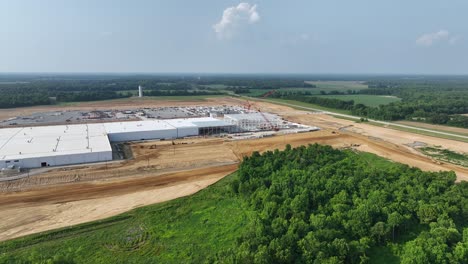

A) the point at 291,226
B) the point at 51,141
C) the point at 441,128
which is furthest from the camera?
the point at 441,128

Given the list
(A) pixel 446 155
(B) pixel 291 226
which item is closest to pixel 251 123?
(A) pixel 446 155

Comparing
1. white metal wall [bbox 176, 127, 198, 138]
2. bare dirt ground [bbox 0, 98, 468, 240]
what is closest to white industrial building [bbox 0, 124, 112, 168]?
bare dirt ground [bbox 0, 98, 468, 240]

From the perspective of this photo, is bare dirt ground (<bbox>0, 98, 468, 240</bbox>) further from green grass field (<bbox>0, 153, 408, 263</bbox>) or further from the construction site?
the construction site

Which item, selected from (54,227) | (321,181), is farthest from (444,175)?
(54,227)

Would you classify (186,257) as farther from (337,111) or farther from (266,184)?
(337,111)

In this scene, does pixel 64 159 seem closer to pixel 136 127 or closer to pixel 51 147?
pixel 51 147

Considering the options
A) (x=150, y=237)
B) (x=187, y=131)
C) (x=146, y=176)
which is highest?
(x=187, y=131)
